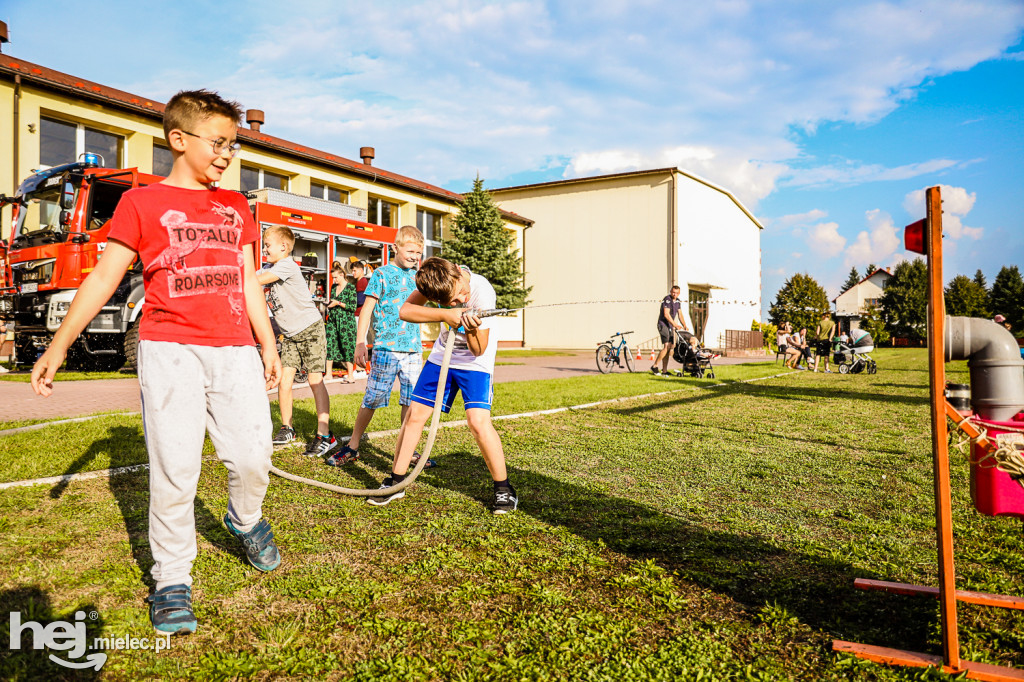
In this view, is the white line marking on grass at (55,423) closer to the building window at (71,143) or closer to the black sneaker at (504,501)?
the black sneaker at (504,501)

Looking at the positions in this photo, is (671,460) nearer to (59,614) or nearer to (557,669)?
(557,669)

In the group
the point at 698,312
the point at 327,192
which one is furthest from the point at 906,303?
the point at 327,192

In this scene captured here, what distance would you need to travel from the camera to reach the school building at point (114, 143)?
15.5m

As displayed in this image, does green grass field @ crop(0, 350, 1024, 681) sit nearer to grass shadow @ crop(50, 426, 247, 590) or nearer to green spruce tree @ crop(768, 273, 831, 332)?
grass shadow @ crop(50, 426, 247, 590)

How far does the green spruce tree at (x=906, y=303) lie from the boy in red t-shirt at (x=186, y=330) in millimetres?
71653

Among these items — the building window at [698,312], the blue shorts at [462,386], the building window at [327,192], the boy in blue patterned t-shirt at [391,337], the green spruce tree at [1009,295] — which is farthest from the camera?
the green spruce tree at [1009,295]

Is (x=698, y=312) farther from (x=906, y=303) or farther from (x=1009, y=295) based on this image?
(x=1009, y=295)

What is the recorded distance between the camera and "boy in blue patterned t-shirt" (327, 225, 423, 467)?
472cm

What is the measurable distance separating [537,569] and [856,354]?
18.4 metres

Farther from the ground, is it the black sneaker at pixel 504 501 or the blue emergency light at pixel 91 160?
the blue emergency light at pixel 91 160

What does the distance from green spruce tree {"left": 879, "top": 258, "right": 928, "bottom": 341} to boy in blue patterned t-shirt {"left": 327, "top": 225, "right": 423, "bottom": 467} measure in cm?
6957

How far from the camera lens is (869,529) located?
3.37 m

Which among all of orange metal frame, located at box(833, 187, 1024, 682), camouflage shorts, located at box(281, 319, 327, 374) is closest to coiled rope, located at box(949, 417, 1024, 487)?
orange metal frame, located at box(833, 187, 1024, 682)

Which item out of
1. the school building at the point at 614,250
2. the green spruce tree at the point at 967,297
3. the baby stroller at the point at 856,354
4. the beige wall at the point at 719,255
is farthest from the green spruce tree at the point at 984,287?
the baby stroller at the point at 856,354
